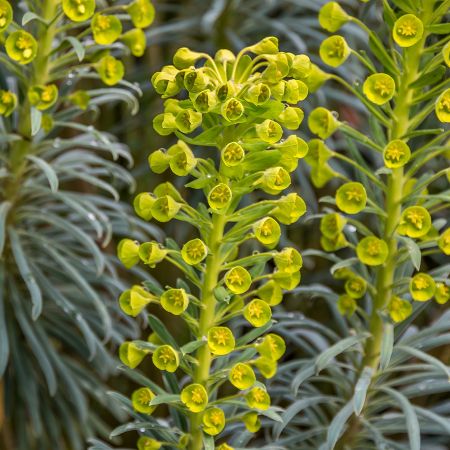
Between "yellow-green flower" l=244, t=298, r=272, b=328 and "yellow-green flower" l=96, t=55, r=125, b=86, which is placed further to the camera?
"yellow-green flower" l=96, t=55, r=125, b=86

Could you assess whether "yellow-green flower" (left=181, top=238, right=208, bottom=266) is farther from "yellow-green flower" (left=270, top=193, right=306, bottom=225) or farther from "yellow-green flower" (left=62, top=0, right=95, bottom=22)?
"yellow-green flower" (left=62, top=0, right=95, bottom=22)

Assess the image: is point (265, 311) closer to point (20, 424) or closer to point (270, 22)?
point (20, 424)

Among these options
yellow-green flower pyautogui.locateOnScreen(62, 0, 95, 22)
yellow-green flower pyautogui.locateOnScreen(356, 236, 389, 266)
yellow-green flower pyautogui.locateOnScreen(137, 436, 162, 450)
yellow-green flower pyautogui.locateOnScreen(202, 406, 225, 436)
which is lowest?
yellow-green flower pyautogui.locateOnScreen(137, 436, 162, 450)

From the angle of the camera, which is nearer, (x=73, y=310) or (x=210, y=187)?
(x=210, y=187)

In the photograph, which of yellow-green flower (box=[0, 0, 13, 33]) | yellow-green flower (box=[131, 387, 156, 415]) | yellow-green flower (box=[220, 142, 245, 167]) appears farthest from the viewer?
yellow-green flower (box=[0, 0, 13, 33])

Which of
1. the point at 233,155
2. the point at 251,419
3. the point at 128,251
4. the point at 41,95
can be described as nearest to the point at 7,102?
the point at 41,95

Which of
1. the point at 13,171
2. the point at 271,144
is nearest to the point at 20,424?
the point at 13,171

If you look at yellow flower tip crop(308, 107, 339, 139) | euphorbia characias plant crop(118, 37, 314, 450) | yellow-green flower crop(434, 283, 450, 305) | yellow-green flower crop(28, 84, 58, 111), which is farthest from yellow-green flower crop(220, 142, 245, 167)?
yellow-green flower crop(28, 84, 58, 111)

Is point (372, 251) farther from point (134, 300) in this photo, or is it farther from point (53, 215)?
point (53, 215)
